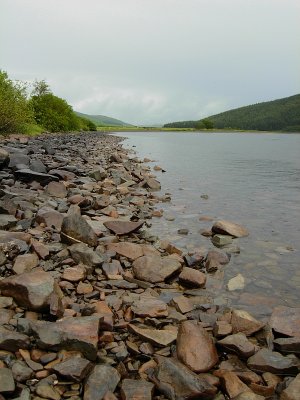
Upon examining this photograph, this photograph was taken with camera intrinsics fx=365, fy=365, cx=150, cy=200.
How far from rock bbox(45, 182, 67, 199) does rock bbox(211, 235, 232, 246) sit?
5635mm

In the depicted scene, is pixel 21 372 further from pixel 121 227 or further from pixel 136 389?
pixel 121 227

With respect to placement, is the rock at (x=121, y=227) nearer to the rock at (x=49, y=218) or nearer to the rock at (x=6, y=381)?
the rock at (x=49, y=218)

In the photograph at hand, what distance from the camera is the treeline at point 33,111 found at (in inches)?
1654

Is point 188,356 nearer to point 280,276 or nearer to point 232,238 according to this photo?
point 280,276

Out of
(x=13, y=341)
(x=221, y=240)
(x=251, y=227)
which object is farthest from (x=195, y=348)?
(x=251, y=227)

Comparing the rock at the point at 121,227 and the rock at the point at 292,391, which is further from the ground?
the rock at the point at 121,227

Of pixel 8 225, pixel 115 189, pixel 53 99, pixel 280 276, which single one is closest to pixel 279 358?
pixel 280 276

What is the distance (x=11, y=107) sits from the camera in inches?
1620

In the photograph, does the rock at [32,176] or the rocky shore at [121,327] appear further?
the rock at [32,176]

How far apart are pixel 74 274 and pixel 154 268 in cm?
176

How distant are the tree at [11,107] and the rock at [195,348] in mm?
40478

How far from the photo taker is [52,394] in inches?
150

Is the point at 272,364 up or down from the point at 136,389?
down

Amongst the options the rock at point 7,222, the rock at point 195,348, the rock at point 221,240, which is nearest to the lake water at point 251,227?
the rock at point 221,240
